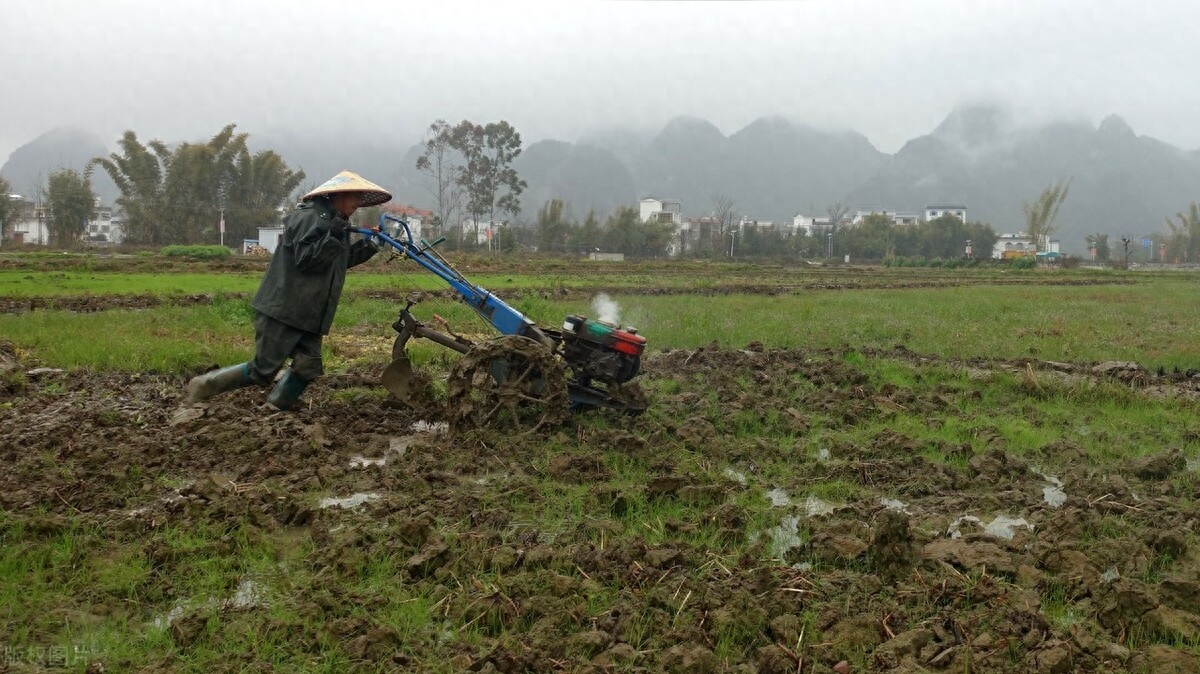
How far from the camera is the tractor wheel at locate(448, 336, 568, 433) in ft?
19.2

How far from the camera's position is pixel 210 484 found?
463cm

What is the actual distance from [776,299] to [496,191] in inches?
2035

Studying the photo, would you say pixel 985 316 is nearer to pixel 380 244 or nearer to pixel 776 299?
pixel 776 299

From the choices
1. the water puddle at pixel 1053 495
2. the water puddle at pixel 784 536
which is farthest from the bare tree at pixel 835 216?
the water puddle at pixel 784 536

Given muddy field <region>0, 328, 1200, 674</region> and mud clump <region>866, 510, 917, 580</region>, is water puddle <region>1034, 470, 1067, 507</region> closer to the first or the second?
muddy field <region>0, 328, 1200, 674</region>

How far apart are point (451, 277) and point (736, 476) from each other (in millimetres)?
2429

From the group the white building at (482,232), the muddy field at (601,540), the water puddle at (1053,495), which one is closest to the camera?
the muddy field at (601,540)

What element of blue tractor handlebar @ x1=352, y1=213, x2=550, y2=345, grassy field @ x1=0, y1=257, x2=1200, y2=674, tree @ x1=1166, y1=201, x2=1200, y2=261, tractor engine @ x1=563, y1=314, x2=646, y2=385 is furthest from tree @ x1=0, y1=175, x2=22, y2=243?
tree @ x1=1166, y1=201, x2=1200, y2=261

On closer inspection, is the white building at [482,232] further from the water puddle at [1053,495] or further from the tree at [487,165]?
the water puddle at [1053,495]

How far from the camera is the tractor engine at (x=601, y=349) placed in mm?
6070

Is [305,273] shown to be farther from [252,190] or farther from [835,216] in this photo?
[835,216]

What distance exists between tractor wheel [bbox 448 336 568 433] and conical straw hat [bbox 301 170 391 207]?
1.28 meters

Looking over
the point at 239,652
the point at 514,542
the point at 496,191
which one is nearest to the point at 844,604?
the point at 514,542

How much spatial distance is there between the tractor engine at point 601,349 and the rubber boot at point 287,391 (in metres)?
1.86
